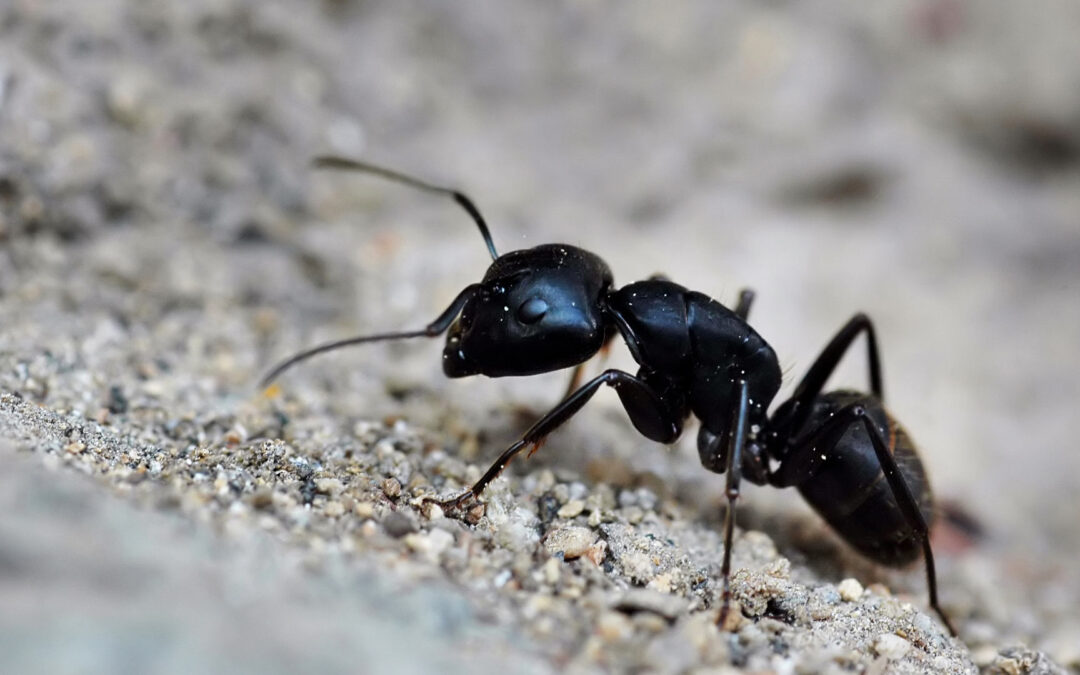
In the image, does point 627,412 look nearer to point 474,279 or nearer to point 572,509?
point 572,509

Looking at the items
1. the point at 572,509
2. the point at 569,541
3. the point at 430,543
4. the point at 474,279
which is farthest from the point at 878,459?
the point at 474,279

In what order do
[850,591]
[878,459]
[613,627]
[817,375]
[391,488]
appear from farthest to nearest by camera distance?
[817,375] < [878,459] < [850,591] < [391,488] < [613,627]

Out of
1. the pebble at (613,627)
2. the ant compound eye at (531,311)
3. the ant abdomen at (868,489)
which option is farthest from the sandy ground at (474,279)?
the ant compound eye at (531,311)

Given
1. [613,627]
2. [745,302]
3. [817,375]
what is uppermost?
[745,302]

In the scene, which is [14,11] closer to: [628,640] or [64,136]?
[64,136]

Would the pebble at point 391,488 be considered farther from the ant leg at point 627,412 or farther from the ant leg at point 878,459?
the ant leg at point 878,459

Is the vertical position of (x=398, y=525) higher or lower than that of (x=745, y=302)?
lower

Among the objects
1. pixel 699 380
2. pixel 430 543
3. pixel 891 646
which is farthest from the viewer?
pixel 699 380

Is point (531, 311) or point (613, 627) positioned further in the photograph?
point (531, 311)
